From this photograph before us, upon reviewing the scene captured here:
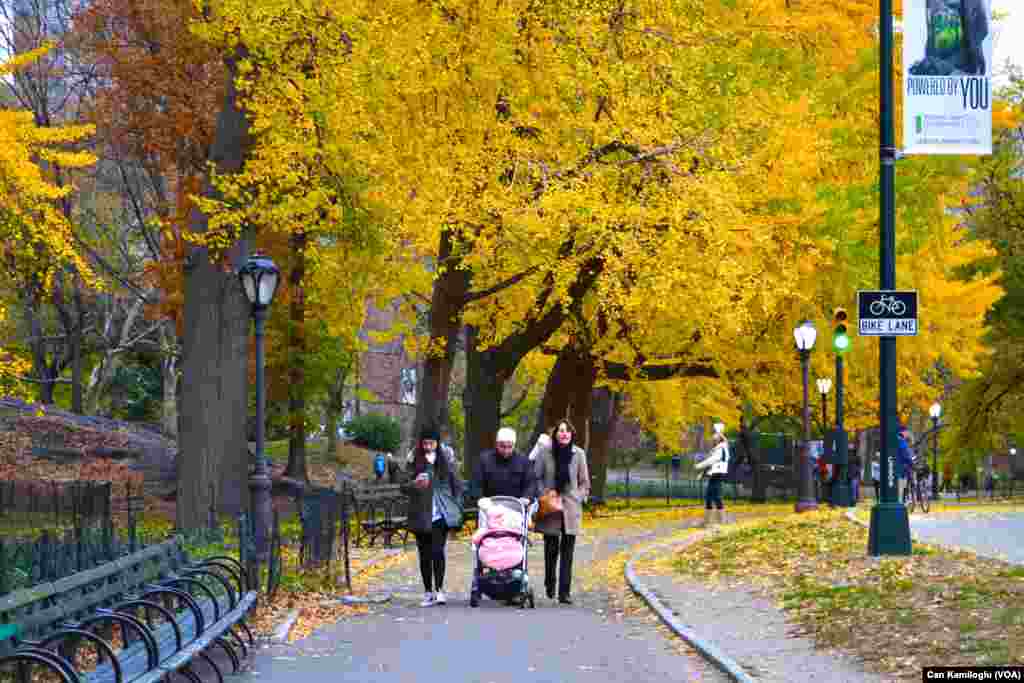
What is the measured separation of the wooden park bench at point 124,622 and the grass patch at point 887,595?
4.93 metres

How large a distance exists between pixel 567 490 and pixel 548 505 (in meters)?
0.36

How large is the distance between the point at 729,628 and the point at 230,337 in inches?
565

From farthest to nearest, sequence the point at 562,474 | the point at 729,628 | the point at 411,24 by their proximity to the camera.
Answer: the point at 411,24, the point at 562,474, the point at 729,628

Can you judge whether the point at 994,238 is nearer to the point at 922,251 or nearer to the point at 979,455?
the point at 979,455

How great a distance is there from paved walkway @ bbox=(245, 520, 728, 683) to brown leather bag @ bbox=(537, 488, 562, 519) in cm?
101

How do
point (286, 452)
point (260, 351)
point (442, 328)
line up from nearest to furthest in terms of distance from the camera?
point (260, 351), point (442, 328), point (286, 452)

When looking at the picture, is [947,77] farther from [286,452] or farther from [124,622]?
[286,452]

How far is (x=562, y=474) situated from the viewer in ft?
62.3

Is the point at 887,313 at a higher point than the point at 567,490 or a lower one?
higher

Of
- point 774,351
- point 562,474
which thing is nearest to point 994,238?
point 774,351

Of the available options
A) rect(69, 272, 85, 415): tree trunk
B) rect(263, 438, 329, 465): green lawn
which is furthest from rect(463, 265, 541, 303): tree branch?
rect(263, 438, 329, 465): green lawn

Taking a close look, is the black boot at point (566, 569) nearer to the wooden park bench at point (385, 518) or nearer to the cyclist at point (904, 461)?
the wooden park bench at point (385, 518)

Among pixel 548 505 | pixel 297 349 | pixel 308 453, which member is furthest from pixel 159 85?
pixel 548 505

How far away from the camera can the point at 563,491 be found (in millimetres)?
18984
